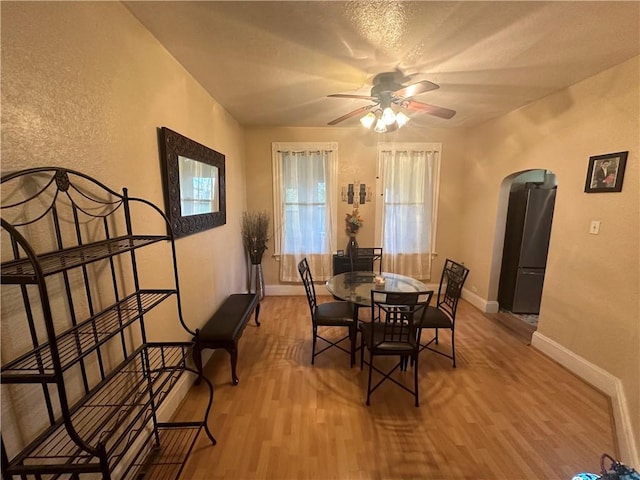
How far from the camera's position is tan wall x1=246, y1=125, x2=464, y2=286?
3.98m

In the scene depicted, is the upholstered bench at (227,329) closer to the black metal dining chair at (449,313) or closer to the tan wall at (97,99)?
the tan wall at (97,99)

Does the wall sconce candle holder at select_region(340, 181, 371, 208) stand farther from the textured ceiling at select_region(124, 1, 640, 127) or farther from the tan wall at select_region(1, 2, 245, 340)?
the tan wall at select_region(1, 2, 245, 340)

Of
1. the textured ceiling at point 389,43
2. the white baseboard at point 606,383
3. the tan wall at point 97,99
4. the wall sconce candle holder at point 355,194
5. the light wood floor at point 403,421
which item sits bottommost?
the light wood floor at point 403,421

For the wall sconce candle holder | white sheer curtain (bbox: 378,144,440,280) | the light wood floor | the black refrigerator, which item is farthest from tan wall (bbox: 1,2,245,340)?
the black refrigerator

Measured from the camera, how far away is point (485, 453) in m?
1.67

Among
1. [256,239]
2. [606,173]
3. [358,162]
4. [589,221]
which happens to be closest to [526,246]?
[589,221]

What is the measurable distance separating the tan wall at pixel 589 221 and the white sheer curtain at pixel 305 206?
239 cm

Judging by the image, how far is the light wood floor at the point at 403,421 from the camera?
1.60 metres

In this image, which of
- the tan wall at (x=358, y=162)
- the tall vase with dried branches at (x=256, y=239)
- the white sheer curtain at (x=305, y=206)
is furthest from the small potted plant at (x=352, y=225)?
the tall vase with dried branches at (x=256, y=239)

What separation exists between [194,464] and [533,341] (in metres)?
3.31

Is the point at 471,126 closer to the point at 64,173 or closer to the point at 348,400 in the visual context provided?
the point at 348,400

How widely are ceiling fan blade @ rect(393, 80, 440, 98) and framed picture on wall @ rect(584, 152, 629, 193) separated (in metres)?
1.61

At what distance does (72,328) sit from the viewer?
101cm

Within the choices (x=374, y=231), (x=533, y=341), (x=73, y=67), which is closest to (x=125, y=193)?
(x=73, y=67)
